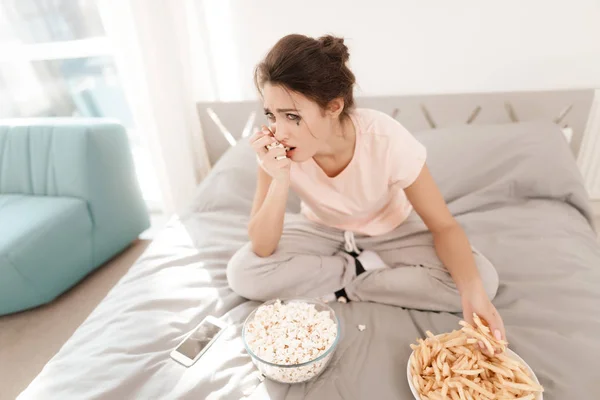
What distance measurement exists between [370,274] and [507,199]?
0.72 meters

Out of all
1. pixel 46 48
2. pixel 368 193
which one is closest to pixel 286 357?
pixel 368 193

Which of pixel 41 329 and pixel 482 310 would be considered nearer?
pixel 482 310

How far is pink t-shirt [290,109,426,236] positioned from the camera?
1.14 m

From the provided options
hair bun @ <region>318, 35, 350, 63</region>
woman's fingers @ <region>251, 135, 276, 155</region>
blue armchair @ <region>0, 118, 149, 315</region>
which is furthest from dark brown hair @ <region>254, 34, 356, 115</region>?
blue armchair @ <region>0, 118, 149, 315</region>

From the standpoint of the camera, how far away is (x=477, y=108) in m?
1.90

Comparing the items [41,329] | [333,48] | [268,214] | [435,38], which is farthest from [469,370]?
[41,329]

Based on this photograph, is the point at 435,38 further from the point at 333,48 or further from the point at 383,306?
the point at 383,306

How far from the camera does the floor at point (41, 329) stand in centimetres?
156

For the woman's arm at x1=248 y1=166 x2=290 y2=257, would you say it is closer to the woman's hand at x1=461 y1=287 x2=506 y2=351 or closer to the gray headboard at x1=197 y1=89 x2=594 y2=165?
the woman's hand at x1=461 y1=287 x2=506 y2=351

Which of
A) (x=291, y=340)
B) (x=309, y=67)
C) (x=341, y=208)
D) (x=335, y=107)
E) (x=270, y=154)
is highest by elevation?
(x=309, y=67)

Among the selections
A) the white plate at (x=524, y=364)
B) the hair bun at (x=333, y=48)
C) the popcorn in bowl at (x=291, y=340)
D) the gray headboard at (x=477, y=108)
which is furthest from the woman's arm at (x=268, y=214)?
the gray headboard at (x=477, y=108)

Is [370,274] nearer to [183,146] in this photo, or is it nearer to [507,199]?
[507,199]

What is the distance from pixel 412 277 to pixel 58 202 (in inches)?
63.6

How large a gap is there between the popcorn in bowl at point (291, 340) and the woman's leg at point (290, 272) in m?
0.15
